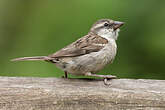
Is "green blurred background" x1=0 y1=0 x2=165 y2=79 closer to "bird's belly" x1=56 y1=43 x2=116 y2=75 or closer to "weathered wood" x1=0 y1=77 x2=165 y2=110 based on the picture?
"bird's belly" x1=56 y1=43 x2=116 y2=75

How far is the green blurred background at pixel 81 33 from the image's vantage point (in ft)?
12.4

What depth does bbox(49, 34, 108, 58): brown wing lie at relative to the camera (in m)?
3.56

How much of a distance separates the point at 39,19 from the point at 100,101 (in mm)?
1860

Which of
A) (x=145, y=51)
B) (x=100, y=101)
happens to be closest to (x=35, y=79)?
(x=100, y=101)

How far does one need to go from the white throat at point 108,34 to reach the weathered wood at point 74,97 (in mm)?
1073

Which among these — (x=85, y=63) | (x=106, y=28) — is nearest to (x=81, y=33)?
(x=106, y=28)

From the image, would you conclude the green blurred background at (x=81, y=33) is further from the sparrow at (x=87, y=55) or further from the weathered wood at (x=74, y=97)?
the weathered wood at (x=74, y=97)

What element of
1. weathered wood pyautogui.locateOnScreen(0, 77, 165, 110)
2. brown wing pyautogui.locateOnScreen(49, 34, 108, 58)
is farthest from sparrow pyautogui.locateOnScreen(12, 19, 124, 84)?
weathered wood pyautogui.locateOnScreen(0, 77, 165, 110)

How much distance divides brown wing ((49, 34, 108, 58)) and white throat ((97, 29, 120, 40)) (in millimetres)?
73

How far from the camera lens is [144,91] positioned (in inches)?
113

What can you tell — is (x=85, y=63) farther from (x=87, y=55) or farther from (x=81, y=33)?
(x=81, y=33)

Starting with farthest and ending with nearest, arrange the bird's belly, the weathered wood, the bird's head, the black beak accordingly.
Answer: the bird's head → the black beak → the bird's belly → the weathered wood

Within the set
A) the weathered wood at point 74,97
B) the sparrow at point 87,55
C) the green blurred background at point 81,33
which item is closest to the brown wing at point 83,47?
the sparrow at point 87,55

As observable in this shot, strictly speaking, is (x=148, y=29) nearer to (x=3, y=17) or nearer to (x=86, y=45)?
(x=86, y=45)
